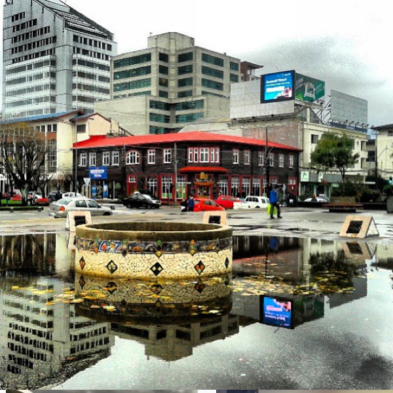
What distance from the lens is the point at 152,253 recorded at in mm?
10023

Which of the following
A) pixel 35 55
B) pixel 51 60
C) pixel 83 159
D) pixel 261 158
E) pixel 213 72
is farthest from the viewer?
pixel 35 55

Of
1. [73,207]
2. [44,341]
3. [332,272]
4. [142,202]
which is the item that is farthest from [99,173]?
[44,341]

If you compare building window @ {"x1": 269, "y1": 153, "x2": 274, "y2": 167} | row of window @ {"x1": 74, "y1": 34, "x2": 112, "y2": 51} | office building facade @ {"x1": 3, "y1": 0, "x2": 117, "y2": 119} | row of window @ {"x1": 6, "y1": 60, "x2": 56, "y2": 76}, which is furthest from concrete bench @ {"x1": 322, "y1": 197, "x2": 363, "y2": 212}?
row of window @ {"x1": 6, "y1": 60, "x2": 56, "y2": 76}

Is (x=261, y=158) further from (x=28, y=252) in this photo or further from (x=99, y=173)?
(x=28, y=252)

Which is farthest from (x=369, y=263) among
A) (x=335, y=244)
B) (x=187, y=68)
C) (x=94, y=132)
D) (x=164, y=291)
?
(x=187, y=68)

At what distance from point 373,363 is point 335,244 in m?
12.5

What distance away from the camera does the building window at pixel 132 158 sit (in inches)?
2733

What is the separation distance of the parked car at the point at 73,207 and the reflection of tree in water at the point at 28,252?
535 inches

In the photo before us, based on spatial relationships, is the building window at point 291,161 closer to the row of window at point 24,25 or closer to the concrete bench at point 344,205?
the concrete bench at point 344,205

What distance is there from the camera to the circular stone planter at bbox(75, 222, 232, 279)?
9922 millimetres

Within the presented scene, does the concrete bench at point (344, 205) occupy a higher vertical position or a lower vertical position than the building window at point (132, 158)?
lower

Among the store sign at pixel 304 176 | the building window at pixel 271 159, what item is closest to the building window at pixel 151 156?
the building window at pixel 271 159

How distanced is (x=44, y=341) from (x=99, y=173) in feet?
221

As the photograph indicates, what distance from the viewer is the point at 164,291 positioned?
29.7 feet
